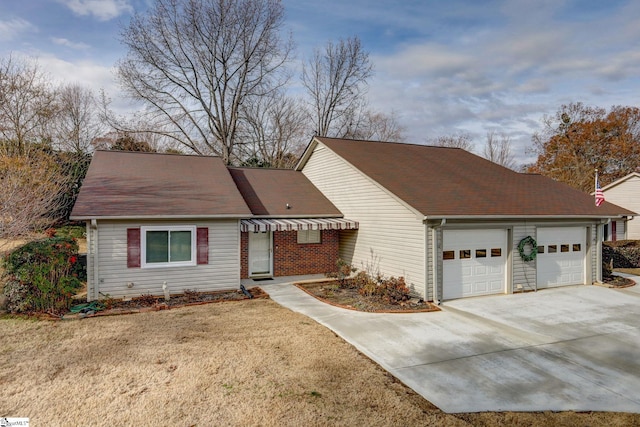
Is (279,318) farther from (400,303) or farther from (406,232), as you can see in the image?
(406,232)

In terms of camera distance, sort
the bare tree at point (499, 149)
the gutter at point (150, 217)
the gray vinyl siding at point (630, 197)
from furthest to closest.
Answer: the bare tree at point (499, 149)
the gray vinyl siding at point (630, 197)
the gutter at point (150, 217)

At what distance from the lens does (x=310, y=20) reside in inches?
711

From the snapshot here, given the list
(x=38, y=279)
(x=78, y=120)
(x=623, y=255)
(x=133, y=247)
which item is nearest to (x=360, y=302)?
(x=133, y=247)

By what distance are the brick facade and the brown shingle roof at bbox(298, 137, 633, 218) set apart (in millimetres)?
3953

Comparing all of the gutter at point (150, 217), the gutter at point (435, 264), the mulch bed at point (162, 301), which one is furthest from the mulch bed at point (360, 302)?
the gutter at point (150, 217)

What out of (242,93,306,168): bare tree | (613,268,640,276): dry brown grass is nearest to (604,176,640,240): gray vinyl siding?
(613,268,640,276): dry brown grass

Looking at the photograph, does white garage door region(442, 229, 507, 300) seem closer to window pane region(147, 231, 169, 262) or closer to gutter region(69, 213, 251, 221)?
gutter region(69, 213, 251, 221)

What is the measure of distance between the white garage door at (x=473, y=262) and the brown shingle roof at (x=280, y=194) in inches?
229

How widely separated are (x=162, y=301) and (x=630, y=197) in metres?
32.6

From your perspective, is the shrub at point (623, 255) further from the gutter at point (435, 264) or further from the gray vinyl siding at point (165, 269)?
the gray vinyl siding at point (165, 269)

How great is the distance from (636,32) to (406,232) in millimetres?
11513

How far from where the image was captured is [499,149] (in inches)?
1975

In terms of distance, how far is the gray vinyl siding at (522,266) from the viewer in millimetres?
13188

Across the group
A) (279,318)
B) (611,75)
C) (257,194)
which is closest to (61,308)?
(279,318)
